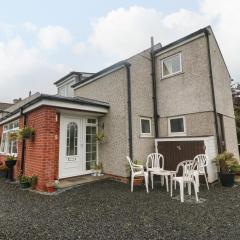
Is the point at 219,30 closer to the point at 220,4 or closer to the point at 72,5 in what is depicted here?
the point at 220,4

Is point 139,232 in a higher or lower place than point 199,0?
lower

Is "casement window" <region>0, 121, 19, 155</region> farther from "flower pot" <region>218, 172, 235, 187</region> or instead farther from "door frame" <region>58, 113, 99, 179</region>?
"flower pot" <region>218, 172, 235, 187</region>

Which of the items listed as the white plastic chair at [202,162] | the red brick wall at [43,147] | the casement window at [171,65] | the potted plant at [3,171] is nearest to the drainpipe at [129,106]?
the casement window at [171,65]

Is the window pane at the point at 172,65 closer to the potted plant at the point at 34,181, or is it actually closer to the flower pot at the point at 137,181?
the flower pot at the point at 137,181

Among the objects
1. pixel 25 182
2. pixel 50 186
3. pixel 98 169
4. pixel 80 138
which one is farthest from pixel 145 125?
pixel 25 182

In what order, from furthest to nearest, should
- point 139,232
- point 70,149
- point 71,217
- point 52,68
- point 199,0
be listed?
point 52,68
point 199,0
point 70,149
point 71,217
point 139,232

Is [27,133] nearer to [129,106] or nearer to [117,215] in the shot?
[129,106]

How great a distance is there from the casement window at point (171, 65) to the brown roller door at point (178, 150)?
3409mm

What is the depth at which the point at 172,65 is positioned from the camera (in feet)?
28.8

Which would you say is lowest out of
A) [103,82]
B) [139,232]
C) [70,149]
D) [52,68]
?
[139,232]

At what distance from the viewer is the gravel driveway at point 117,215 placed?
312 cm

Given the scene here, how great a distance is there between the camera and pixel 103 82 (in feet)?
29.0

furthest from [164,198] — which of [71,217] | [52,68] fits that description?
[52,68]

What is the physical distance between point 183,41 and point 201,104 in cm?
303
